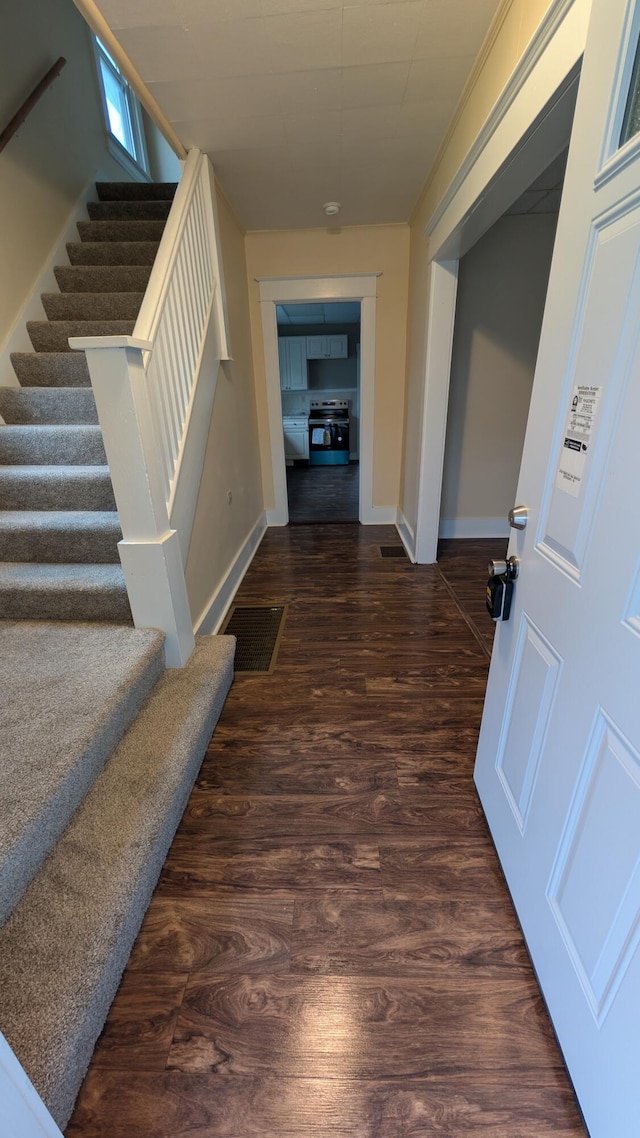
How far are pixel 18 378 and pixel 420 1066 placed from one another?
3.35 meters

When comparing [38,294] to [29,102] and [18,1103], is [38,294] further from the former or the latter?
[18,1103]

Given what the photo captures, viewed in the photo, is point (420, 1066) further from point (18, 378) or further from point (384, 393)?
point (384, 393)

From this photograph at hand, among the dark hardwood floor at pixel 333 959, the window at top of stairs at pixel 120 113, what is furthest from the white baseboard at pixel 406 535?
the window at top of stairs at pixel 120 113

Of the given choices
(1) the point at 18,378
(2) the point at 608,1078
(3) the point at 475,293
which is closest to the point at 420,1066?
(2) the point at 608,1078

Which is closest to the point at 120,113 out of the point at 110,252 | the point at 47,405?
the point at 110,252

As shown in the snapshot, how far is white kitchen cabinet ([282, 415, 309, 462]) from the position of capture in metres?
7.51

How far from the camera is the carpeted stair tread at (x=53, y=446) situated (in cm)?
218

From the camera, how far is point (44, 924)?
3.11 ft

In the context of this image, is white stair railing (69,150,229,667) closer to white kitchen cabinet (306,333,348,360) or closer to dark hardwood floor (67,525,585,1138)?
dark hardwood floor (67,525,585,1138)

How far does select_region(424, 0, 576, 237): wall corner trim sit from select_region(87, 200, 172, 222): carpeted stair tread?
235 cm

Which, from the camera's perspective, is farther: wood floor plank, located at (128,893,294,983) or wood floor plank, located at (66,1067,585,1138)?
wood floor plank, located at (128,893,294,983)

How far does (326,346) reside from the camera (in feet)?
23.8

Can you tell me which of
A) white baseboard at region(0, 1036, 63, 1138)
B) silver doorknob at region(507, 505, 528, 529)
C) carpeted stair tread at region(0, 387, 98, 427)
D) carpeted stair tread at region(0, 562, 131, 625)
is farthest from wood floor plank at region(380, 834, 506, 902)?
carpeted stair tread at region(0, 387, 98, 427)

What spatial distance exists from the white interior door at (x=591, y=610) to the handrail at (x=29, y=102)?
3.07 metres
